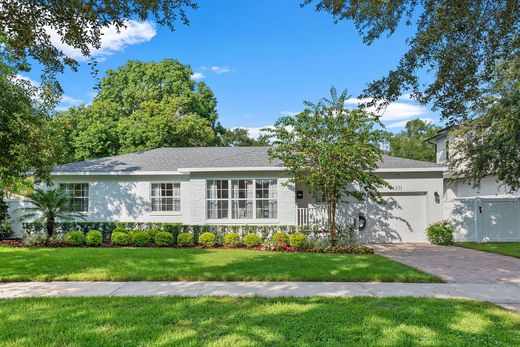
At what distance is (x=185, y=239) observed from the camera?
1498 centimetres

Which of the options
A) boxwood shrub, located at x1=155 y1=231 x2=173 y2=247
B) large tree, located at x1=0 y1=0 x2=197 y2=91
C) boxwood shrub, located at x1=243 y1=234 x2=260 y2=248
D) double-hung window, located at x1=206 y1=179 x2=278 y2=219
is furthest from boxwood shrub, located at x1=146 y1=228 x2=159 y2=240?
large tree, located at x1=0 y1=0 x2=197 y2=91

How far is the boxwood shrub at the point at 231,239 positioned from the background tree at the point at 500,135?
963 centimetres

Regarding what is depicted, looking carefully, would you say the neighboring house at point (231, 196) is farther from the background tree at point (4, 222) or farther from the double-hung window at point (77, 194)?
the background tree at point (4, 222)

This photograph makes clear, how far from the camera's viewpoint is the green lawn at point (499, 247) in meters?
13.5

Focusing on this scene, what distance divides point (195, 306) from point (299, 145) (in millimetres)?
8873

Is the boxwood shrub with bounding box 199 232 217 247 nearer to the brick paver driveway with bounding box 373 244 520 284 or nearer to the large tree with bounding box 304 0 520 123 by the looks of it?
the brick paver driveway with bounding box 373 244 520 284

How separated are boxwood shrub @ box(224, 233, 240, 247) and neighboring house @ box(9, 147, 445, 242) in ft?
3.80

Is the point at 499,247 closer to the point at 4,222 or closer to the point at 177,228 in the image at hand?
the point at 177,228

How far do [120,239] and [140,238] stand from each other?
2.64 feet

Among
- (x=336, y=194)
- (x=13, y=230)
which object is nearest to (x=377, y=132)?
(x=336, y=194)

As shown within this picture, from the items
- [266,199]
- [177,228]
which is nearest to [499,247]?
[266,199]

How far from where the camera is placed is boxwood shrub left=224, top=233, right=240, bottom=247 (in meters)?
15.0

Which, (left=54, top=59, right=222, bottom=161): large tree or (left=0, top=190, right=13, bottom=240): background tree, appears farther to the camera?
(left=54, top=59, right=222, bottom=161): large tree

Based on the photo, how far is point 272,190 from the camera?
16312 mm
